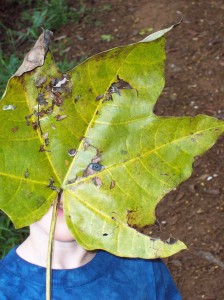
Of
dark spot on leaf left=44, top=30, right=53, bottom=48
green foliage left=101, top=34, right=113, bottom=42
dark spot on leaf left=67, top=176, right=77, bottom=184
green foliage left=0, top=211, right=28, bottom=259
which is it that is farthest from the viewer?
green foliage left=101, top=34, right=113, bottom=42

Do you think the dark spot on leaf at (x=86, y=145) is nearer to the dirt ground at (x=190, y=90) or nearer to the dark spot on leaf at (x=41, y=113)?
the dark spot on leaf at (x=41, y=113)

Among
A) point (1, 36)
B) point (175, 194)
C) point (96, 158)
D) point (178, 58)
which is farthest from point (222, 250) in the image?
point (1, 36)

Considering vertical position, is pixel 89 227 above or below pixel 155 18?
above

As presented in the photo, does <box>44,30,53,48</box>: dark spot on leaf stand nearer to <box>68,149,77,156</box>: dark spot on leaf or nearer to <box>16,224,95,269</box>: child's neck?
<box>68,149,77,156</box>: dark spot on leaf

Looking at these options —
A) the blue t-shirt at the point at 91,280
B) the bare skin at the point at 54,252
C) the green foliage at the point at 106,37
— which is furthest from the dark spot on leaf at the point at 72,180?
the green foliage at the point at 106,37

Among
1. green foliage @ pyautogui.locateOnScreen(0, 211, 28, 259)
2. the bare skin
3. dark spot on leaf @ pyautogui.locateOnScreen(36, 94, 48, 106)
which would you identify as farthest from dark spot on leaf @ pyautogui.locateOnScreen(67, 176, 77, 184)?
green foliage @ pyautogui.locateOnScreen(0, 211, 28, 259)

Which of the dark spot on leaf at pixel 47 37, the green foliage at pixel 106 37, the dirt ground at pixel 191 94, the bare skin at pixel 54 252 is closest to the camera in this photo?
the dark spot on leaf at pixel 47 37

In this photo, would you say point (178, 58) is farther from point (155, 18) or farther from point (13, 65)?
point (13, 65)
